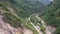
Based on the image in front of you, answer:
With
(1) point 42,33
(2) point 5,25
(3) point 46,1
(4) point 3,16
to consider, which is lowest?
(2) point 5,25

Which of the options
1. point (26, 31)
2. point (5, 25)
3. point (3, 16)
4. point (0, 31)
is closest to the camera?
point (0, 31)

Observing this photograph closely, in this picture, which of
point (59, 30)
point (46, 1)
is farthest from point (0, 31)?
point (46, 1)

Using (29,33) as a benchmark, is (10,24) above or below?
below

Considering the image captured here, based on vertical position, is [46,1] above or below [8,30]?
above

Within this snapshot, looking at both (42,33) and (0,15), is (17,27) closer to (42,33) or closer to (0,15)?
(0,15)

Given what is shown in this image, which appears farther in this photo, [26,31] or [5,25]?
[26,31]

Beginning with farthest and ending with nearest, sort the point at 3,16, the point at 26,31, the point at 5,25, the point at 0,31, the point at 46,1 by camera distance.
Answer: the point at 46,1 → the point at 26,31 → the point at 3,16 → the point at 5,25 → the point at 0,31

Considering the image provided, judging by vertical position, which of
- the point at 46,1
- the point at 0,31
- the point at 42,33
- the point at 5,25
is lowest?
the point at 0,31

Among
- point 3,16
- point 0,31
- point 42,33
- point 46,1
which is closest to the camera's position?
point 0,31

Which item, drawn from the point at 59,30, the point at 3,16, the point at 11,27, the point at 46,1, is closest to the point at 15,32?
the point at 11,27

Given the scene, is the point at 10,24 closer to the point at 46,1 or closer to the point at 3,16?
the point at 3,16
